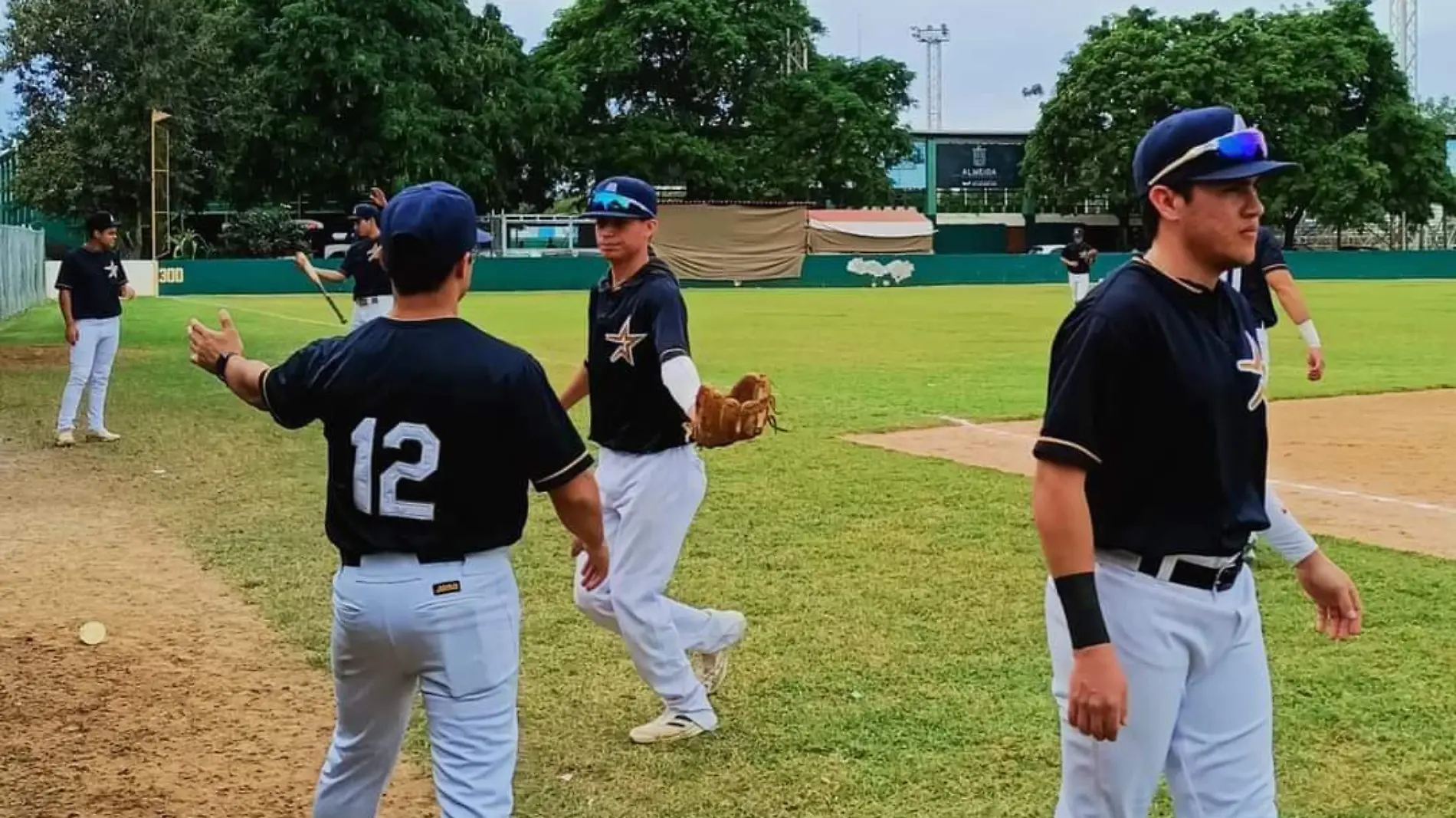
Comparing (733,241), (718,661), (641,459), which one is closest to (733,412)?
(641,459)

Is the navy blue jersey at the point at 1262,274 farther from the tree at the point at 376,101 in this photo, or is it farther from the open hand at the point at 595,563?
the tree at the point at 376,101

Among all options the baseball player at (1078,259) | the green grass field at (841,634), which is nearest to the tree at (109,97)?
the baseball player at (1078,259)

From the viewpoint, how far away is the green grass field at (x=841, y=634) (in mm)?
4941

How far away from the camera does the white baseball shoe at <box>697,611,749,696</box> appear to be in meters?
5.78

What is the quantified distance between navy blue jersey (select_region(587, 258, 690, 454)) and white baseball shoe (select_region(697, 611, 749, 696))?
0.82 m

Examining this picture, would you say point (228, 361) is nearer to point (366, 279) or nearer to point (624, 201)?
point (624, 201)

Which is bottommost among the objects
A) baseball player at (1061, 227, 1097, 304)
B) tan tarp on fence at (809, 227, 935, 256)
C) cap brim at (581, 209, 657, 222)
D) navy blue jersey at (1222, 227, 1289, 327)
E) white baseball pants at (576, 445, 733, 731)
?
white baseball pants at (576, 445, 733, 731)

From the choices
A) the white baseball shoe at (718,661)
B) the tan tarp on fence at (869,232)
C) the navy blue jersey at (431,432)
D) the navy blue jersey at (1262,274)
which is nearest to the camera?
the navy blue jersey at (431,432)

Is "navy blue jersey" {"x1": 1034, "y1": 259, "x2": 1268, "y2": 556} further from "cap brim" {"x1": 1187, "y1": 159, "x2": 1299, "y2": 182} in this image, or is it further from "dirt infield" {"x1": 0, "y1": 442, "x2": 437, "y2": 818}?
"dirt infield" {"x1": 0, "y1": 442, "x2": 437, "y2": 818}

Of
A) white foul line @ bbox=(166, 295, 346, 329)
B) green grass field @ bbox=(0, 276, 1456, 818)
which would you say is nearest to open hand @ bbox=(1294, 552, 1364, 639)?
green grass field @ bbox=(0, 276, 1456, 818)

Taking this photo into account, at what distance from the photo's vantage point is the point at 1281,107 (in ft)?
222

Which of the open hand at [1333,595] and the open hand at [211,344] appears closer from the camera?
the open hand at [1333,595]

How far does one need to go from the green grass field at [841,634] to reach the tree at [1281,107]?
5428 cm

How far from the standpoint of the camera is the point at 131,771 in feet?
17.0
